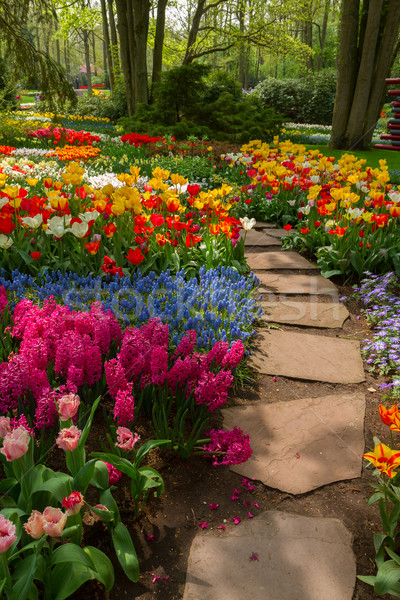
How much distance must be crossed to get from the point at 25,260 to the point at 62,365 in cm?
170

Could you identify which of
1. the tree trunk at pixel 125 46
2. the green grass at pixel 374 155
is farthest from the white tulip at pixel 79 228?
the tree trunk at pixel 125 46

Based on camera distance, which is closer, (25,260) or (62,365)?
(62,365)

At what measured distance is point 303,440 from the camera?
2.23 metres

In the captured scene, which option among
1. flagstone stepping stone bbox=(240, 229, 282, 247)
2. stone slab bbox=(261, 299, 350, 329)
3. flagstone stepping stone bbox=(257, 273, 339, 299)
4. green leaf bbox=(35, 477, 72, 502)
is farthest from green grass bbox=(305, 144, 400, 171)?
green leaf bbox=(35, 477, 72, 502)

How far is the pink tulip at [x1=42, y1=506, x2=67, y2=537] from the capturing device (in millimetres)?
1129

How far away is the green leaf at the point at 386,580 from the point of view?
1.45 metres

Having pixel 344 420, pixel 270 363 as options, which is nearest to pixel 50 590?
pixel 344 420

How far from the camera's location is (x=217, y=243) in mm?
4012

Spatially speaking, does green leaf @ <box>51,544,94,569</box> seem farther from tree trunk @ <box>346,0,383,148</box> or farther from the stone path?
tree trunk @ <box>346,0,383,148</box>

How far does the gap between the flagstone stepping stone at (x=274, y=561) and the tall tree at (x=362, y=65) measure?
34.4 feet

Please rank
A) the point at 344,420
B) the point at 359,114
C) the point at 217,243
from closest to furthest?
the point at 344,420 < the point at 217,243 < the point at 359,114

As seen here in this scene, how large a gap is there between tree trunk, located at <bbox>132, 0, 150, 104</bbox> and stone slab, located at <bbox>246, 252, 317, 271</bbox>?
35.9 feet

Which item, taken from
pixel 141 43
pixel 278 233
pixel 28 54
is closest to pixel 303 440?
pixel 278 233

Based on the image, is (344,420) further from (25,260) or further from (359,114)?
(359,114)
